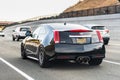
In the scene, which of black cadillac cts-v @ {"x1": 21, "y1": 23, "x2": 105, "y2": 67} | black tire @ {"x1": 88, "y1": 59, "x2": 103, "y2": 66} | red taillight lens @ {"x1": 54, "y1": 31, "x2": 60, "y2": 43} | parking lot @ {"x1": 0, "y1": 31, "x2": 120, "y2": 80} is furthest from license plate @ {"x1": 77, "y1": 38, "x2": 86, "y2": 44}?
black tire @ {"x1": 88, "y1": 59, "x2": 103, "y2": 66}

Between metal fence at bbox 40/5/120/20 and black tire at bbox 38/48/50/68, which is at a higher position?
black tire at bbox 38/48/50/68

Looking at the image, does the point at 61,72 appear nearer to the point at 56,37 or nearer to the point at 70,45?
the point at 70,45

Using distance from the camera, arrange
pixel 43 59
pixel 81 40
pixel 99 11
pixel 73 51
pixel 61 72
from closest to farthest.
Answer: pixel 61 72 → pixel 73 51 → pixel 81 40 → pixel 43 59 → pixel 99 11

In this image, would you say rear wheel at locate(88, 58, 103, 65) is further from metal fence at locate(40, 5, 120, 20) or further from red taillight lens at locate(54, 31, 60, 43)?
metal fence at locate(40, 5, 120, 20)

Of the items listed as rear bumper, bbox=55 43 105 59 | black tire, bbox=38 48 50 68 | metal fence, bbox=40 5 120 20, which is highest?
rear bumper, bbox=55 43 105 59

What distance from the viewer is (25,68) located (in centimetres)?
1450

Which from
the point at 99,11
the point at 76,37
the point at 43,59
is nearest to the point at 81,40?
the point at 76,37

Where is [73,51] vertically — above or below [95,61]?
above

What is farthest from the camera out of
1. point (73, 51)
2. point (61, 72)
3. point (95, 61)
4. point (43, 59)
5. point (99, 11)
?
point (99, 11)

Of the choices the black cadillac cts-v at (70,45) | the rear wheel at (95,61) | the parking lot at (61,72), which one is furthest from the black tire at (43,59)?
the rear wheel at (95,61)

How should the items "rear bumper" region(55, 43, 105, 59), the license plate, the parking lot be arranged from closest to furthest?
1. the parking lot
2. "rear bumper" region(55, 43, 105, 59)
3. the license plate

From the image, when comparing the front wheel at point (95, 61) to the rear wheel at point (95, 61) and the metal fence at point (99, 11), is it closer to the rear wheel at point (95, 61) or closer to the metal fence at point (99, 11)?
the rear wheel at point (95, 61)

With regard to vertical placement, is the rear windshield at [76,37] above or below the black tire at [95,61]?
above

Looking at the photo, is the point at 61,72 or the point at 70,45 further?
the point at 70,45
